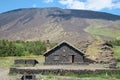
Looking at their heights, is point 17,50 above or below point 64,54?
above

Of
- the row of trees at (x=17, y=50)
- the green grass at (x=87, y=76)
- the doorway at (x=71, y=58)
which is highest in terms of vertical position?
the row of trees at (x=17, y=50)

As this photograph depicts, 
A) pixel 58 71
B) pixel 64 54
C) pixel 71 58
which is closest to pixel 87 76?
pixel 58 71

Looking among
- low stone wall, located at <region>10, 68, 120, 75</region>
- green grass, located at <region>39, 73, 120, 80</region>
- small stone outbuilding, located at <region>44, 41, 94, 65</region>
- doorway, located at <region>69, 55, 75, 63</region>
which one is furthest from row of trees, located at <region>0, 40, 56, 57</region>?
green grass, located at <region>39, 73, 120, 80</region>

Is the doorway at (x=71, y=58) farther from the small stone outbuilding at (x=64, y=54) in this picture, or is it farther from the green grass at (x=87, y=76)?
the green grass at (x=87, y=76)

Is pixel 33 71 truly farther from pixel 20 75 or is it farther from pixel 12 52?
pixel 12 52

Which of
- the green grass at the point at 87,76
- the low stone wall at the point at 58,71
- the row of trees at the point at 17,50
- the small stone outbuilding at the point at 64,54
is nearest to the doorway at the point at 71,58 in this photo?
the small stone outbuilding at the point at 64,54

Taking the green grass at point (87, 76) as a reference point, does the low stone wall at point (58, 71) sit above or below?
above

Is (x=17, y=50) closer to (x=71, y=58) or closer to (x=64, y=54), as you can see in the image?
(x=64, y=54)

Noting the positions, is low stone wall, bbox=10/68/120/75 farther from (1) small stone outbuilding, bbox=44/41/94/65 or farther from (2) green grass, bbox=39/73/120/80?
(1) small stone outbuilding, bbox=44/41/94/65

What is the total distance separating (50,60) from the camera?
2564 inches

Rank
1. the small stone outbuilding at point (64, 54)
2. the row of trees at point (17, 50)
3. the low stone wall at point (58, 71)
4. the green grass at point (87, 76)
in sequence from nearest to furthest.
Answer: the green grass at point (87, 76) < the low stone wall at point (58, 71) < the small stone outbuilding at point (64, 54) < the row of trees at point (17, 50)

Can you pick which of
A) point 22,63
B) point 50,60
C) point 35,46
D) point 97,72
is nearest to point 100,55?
point 50,60

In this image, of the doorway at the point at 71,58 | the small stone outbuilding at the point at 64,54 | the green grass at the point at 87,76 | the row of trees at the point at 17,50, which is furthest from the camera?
the row of trees at the point at 17,50

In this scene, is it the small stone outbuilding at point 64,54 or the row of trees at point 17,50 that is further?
the row of trees at point 17,50
